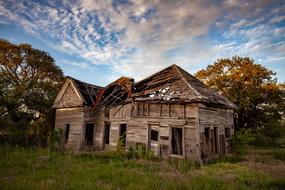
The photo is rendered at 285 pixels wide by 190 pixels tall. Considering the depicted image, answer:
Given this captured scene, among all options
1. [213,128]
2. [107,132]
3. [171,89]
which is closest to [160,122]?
[171,89]

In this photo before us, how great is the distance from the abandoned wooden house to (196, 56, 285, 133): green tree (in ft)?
25.8

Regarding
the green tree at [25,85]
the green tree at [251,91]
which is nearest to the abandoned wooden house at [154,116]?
the green tree at [25,85]

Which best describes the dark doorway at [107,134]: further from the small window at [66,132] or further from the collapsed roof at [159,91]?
the small window at [66,132]

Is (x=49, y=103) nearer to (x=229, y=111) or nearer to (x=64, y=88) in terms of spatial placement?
(x=64, y=88)

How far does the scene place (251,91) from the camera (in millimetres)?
20438

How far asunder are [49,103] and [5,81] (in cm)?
447

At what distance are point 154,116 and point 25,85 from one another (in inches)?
578

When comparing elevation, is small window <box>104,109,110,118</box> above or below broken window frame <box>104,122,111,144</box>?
above

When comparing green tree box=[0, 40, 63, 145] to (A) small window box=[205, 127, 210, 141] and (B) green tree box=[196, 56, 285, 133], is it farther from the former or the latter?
(B) green tree box=[196, 56, 285, 133]

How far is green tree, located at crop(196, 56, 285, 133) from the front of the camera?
804 inches

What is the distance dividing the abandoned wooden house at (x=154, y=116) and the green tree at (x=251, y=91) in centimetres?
785

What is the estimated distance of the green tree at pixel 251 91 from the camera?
67.0 feet

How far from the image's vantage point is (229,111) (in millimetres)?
14758

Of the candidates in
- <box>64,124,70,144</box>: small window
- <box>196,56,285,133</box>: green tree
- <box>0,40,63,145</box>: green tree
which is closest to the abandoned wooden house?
<box>64,124,70,144</box>: small window
